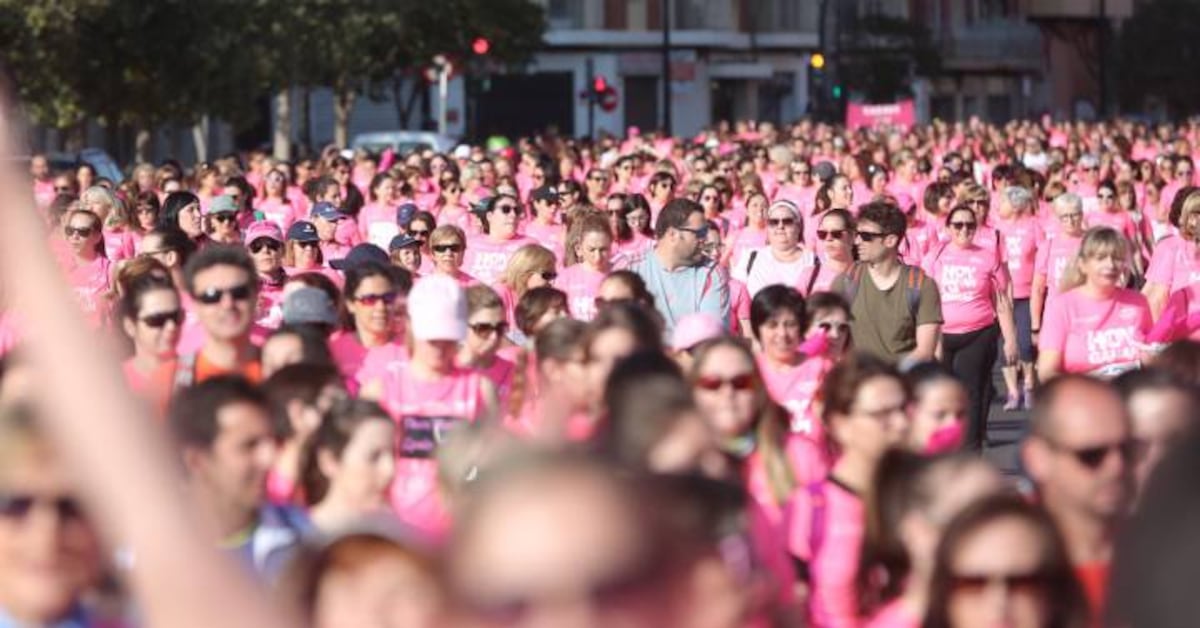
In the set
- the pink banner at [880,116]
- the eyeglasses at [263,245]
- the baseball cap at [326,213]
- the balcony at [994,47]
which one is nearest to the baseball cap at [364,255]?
the eyeglasses at [263,245]

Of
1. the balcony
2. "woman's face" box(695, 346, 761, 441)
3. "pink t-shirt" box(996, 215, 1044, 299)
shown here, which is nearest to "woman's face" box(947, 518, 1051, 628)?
"woman's face" box(695, 346, 761, 441)

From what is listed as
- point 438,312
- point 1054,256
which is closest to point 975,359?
point 1054,256

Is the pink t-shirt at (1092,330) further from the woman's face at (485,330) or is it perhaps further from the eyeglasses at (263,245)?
the eyeglasses at (263,245)

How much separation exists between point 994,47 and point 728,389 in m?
90.2

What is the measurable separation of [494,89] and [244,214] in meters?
58.2

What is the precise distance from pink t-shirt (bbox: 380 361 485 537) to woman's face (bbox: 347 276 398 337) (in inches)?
34.4

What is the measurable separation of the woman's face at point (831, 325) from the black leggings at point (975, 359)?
4185mm

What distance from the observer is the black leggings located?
13.7 meters

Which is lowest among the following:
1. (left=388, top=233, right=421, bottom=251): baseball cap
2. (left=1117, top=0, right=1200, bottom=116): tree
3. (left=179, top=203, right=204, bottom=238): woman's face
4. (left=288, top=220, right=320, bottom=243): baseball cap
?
(left=388, top=233, right=421, bottom=251): baseball cap

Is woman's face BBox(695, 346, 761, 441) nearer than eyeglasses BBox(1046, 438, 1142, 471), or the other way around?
eyeglasses BBox(1046, 438, 1142, 471)

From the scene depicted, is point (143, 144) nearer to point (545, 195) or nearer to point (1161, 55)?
point (545, 195)

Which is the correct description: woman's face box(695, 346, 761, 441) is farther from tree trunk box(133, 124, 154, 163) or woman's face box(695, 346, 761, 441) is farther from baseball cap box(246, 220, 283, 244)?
tree trunk box(133, 124, 154, 163)

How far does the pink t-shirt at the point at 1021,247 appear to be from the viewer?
658 inches

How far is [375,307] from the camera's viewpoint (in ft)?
30.7
